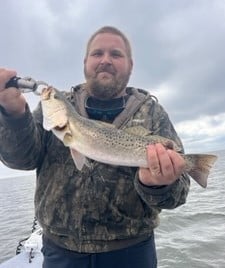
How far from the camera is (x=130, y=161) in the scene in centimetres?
325

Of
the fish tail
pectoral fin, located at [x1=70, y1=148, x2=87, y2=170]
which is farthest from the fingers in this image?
the fish tail

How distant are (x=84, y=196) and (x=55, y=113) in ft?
2.87

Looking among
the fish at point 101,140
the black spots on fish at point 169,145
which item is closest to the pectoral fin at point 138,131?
the fish at point 101,140

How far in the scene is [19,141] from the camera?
352cm

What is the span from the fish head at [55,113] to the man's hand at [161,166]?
830 millimetres

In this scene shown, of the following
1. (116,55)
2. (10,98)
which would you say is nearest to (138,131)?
(116,55)

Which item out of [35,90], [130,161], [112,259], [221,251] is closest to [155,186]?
[130,161]

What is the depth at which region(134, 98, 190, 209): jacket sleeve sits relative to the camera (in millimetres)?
3291

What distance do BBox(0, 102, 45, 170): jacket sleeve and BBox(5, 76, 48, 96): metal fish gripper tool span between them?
204 millimetres

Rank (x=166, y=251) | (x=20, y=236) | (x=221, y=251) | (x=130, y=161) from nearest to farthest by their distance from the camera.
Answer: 1. (x=130, y=161)
2. (x=221, y=251)
3. (x=166, y=251)
4. (x=20, y=236)

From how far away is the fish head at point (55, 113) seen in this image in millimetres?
3377

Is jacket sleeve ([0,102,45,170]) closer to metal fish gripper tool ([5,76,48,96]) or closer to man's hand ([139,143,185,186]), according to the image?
metal fish gripper tool ([5,76,48,96])

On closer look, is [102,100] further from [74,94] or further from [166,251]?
[166,251]

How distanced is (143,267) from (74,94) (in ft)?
6.83
